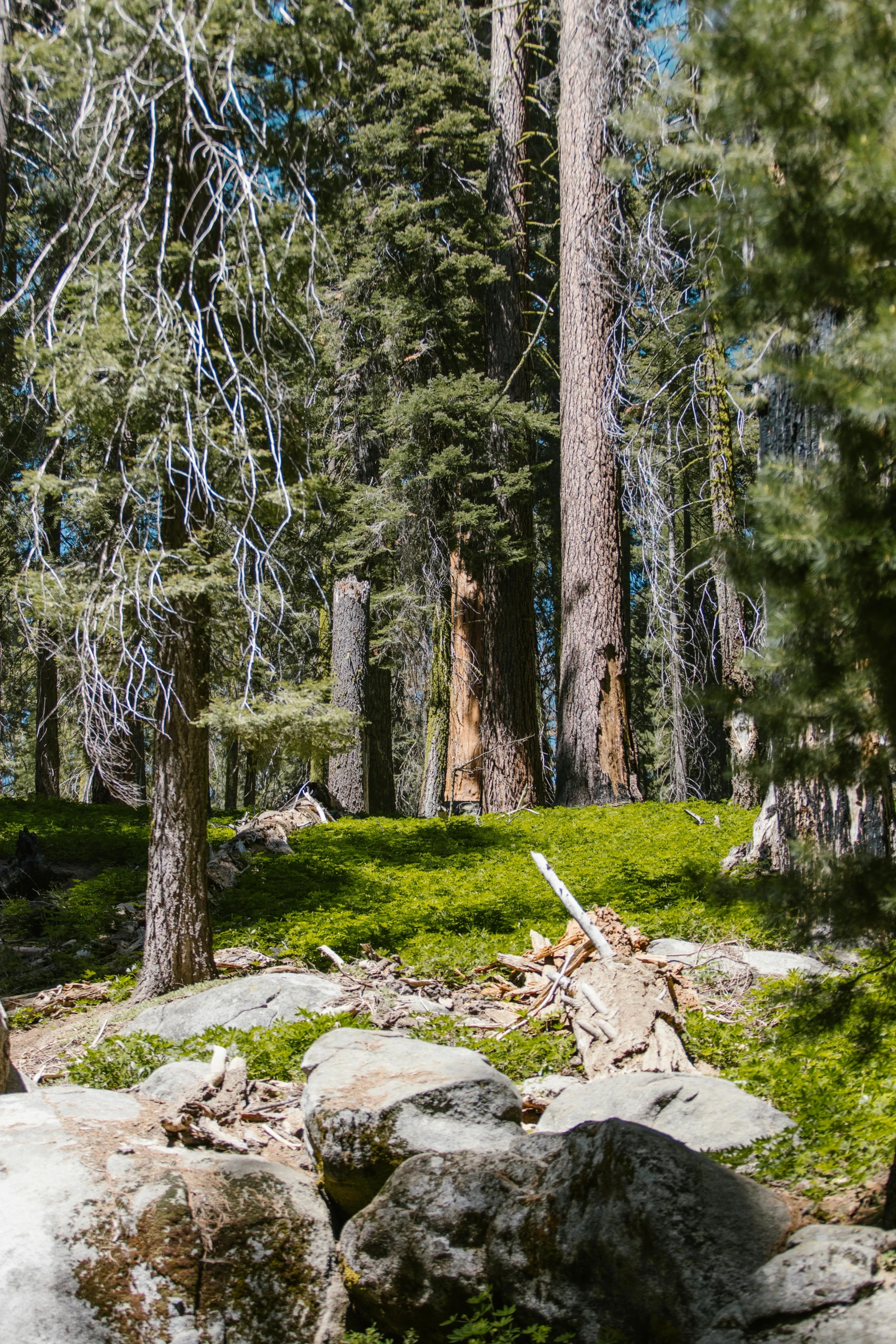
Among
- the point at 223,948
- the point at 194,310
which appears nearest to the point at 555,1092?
the point at 223,948

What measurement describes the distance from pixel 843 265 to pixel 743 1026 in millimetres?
4138

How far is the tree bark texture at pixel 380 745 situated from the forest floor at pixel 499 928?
3.07 metres

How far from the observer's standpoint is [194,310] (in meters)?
6.86

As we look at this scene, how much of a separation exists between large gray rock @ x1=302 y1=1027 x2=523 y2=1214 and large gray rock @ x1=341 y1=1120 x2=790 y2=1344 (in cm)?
17

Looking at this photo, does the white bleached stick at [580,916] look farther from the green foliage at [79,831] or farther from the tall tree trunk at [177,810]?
the green foliage at [79,831]

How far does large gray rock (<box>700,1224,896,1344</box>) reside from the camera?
107 inches

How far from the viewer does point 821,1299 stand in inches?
112

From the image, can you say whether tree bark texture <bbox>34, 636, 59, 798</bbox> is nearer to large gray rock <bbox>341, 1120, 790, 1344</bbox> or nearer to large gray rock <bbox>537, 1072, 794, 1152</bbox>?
large gray rock <bbox>537, 1072, 794, 1152</bbox>

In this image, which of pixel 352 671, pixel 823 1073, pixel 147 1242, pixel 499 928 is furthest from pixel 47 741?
pixel 823 1073

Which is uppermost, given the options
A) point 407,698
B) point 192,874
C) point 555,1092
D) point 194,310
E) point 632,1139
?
point 194,310

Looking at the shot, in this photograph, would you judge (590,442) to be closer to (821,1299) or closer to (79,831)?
(79,831)

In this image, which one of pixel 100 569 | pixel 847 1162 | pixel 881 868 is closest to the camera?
pixel 881 868

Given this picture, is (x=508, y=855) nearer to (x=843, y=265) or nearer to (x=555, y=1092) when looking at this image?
(x=555, y=1092)

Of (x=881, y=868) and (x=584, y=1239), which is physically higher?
(x=881, y=868)
